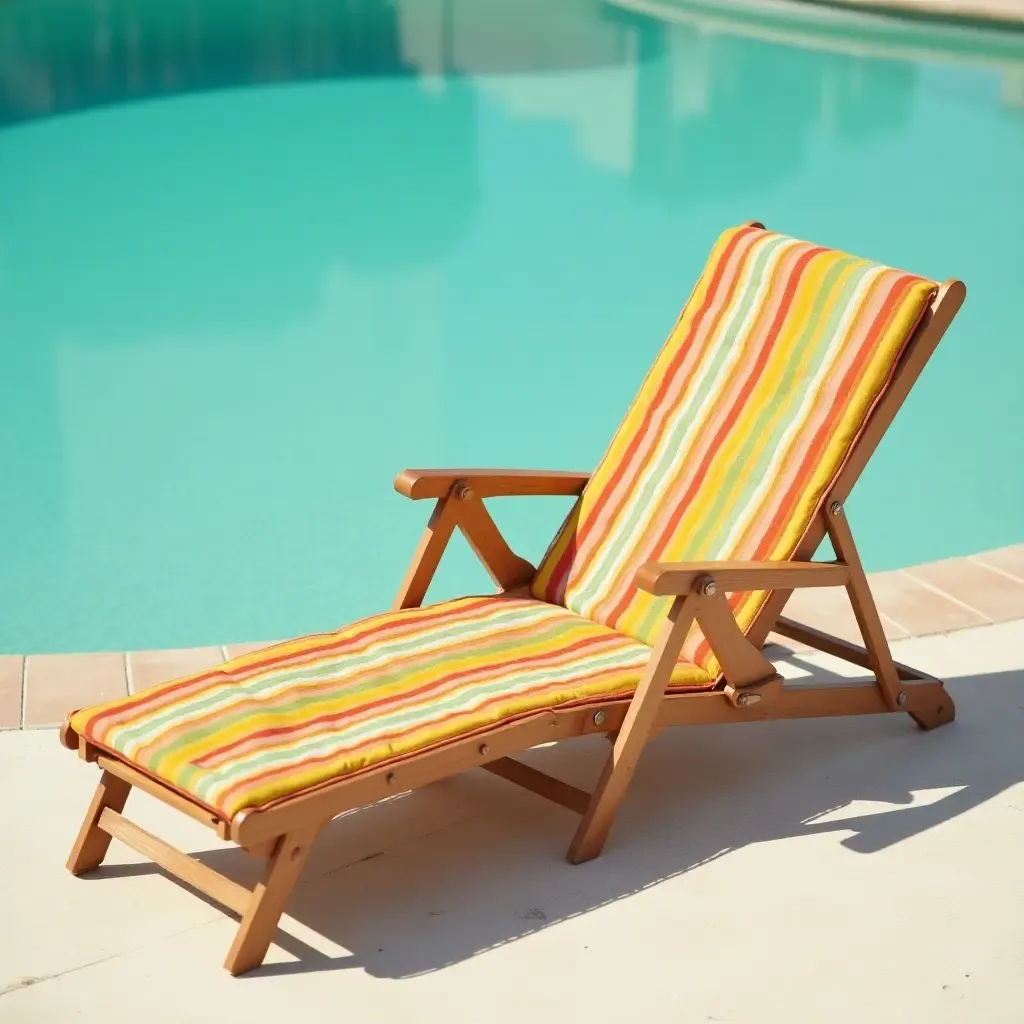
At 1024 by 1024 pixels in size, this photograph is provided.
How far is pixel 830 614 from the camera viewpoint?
4.62m

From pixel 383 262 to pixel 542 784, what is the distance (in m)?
6.32

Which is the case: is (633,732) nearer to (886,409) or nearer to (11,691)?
(886,409)

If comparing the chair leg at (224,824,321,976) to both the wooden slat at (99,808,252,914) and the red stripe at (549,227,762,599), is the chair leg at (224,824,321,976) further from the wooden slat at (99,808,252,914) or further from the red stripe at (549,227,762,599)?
the red stripe at (549,227,762,599)

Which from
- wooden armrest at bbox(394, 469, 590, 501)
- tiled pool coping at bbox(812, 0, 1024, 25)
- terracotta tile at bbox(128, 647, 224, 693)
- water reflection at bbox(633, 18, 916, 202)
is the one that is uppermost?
wooden armrest at bbox(394, 469, 590, 501)

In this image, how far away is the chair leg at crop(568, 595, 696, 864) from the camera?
3.35m

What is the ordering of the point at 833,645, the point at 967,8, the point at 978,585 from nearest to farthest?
the point at 833,645, the point at 978,585, the point at 967,8

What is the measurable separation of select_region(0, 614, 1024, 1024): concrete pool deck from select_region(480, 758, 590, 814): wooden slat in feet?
0.34

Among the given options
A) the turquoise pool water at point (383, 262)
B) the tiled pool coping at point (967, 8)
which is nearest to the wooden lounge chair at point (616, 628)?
the turquoise pool water at point (383, 262)

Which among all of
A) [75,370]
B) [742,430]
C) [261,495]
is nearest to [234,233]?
[75,370]

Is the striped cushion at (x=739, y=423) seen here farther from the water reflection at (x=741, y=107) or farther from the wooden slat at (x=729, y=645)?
the water reflection at (x=741, y=107)

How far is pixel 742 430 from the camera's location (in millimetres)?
3895

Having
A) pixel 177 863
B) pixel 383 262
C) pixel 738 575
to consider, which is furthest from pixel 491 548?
pixel 383 262

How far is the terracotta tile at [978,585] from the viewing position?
467cm

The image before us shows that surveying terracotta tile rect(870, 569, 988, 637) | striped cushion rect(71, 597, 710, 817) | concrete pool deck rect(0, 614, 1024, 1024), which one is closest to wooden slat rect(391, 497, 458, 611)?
striped cushion rect(71, 597, 710, 817)
